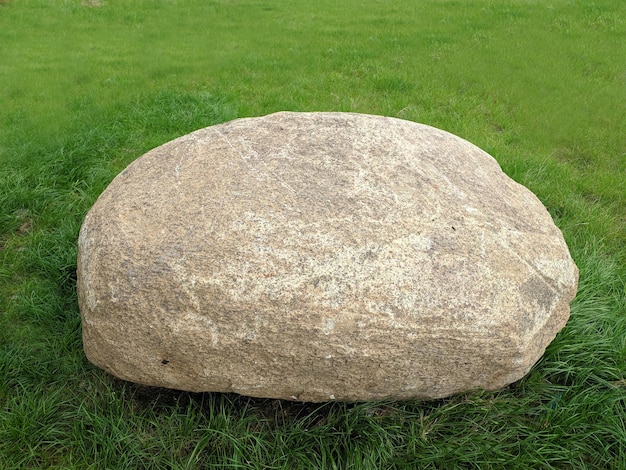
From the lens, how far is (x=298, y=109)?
558 cm

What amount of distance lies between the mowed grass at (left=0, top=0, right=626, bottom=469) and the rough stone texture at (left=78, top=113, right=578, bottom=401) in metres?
0.22

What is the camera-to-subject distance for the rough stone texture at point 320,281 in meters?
2.18

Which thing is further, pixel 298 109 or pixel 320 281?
pixel 298 109

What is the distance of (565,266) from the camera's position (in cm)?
258

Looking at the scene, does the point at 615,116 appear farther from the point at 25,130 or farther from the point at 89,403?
the point at 25,130

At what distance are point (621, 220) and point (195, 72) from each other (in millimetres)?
4963

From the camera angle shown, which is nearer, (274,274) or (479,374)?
(274,274)

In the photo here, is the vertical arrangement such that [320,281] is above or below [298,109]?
above

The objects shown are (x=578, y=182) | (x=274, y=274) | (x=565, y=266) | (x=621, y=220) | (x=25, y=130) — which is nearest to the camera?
(x=274, y=274)

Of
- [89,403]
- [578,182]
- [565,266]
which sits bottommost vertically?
[89,403]

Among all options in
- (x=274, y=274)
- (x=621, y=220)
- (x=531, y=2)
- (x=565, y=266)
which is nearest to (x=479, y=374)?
(x=565, y=266)

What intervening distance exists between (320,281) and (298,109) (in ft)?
12.1

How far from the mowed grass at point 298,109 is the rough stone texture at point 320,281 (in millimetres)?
222

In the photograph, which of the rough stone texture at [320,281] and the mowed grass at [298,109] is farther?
the mowed grass at [298,109]
